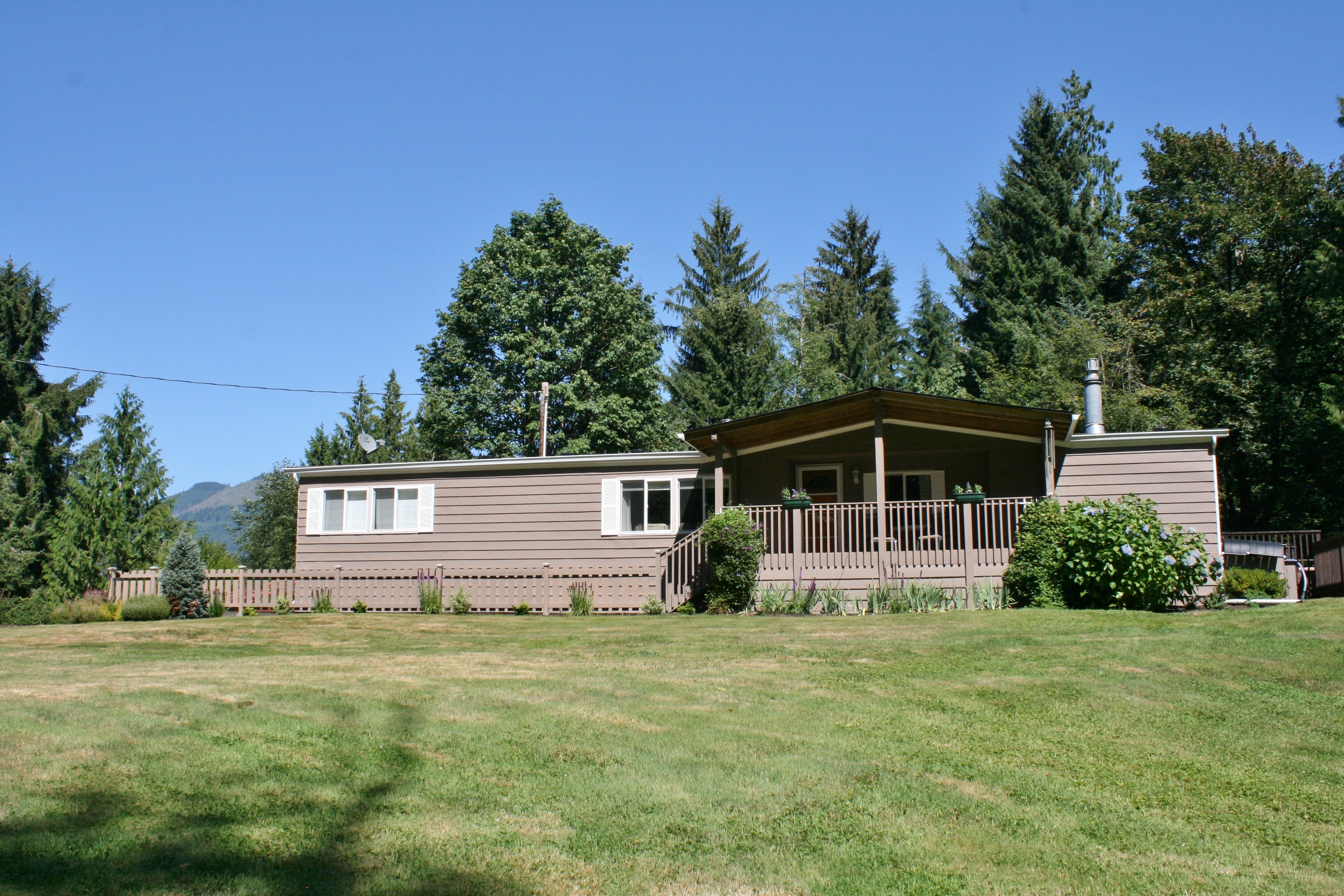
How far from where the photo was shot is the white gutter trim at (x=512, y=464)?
65.1 feet

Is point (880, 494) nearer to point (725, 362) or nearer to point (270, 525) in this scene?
point (725, 362)

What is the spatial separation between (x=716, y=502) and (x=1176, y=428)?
16.8 m

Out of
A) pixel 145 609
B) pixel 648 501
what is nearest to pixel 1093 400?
pixel 648 501

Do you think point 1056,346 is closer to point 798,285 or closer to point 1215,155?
point 1215,155

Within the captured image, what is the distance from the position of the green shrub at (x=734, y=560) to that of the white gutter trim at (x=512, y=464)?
3.04 m

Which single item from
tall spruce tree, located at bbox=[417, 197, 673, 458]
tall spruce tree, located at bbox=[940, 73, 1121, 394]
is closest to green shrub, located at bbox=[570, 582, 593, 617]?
tall spruce tree, located at bbox=[417, 197, 673, 458]

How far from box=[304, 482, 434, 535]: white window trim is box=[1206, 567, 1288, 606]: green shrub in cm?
1465

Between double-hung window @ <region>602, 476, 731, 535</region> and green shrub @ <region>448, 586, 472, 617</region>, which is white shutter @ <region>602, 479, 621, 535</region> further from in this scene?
green shrub @ <region>448, 586, 472, 617</region>

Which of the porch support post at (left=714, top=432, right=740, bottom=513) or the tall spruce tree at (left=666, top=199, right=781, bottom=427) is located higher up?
the tall spruce tree at (left=666, top=199, right=781, bottom=427)

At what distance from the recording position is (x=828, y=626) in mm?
13078

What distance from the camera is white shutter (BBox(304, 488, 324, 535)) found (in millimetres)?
21547

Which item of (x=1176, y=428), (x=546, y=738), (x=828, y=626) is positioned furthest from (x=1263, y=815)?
(x=1176, y=428)

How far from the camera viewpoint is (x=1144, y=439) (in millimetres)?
17375

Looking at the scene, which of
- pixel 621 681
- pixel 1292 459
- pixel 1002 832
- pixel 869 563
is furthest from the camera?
pixel 1292 459
